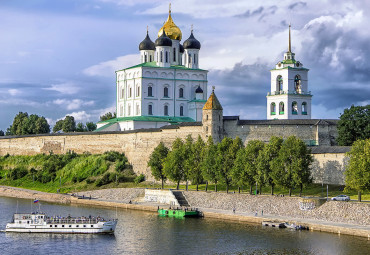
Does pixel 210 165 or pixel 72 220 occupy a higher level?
pixel 210 165

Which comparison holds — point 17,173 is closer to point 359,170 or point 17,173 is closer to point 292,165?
point 292,165

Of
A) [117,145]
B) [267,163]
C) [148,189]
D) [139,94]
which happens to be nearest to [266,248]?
[267,163]

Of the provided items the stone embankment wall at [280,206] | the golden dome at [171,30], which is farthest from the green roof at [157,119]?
the stone embankment wall at [280,206]

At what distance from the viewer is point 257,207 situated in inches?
1854

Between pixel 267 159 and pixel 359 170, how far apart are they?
7478 mm

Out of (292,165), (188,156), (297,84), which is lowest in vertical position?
(292,165)

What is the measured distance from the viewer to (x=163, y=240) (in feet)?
129

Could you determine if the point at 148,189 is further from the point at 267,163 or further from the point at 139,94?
the point at 139,94

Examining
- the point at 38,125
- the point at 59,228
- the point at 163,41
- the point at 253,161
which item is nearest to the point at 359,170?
the point at 253,161

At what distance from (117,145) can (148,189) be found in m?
13.7

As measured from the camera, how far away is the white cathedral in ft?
236

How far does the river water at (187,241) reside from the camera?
3647 cm

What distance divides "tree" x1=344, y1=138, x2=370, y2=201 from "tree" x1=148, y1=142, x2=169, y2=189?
750 inches

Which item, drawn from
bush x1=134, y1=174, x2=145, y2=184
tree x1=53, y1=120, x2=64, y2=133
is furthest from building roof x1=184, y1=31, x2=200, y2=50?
tree x1=53, y1=120, x2=64, y2=133
